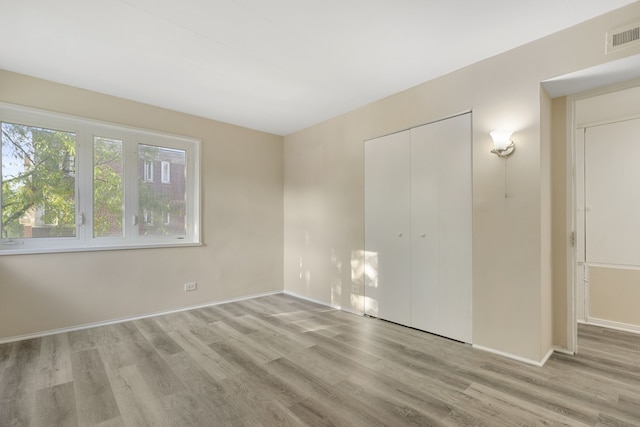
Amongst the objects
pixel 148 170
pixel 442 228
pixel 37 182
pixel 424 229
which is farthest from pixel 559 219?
pixel 37 182

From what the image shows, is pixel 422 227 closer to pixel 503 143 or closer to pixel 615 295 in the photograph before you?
pixel 503 143

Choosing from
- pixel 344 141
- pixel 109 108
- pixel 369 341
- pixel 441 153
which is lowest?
pixel 369 341

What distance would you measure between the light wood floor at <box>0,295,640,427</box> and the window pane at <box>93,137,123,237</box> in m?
1.21

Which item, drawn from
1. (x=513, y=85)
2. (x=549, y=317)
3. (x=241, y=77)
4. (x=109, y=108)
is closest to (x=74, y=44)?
(x=109, y=108)

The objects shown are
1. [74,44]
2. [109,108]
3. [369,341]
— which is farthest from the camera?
[109,108]

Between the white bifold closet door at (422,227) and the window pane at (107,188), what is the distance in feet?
10.4

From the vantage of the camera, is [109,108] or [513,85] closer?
[513,85]

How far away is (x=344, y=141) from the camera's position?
13.4ft

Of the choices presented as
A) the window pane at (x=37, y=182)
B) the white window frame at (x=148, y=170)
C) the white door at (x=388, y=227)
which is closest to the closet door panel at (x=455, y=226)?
the white door at (x=388, y=227)

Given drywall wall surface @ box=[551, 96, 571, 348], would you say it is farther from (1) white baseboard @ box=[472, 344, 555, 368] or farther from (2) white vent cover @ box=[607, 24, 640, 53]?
(2) white vent cover @ box=[607, 24, 640, 53]

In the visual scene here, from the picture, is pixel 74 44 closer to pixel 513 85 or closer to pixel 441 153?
pixel 441 153

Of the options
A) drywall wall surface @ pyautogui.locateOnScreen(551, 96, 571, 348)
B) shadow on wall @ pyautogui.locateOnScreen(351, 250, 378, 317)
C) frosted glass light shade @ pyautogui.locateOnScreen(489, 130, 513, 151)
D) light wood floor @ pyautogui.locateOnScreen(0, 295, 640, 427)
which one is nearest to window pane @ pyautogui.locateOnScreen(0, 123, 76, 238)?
light wood floor @ pyautogui.locateOnScreen(0, 295, 640, 427)

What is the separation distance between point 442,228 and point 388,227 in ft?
2.23

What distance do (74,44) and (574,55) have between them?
415cm
